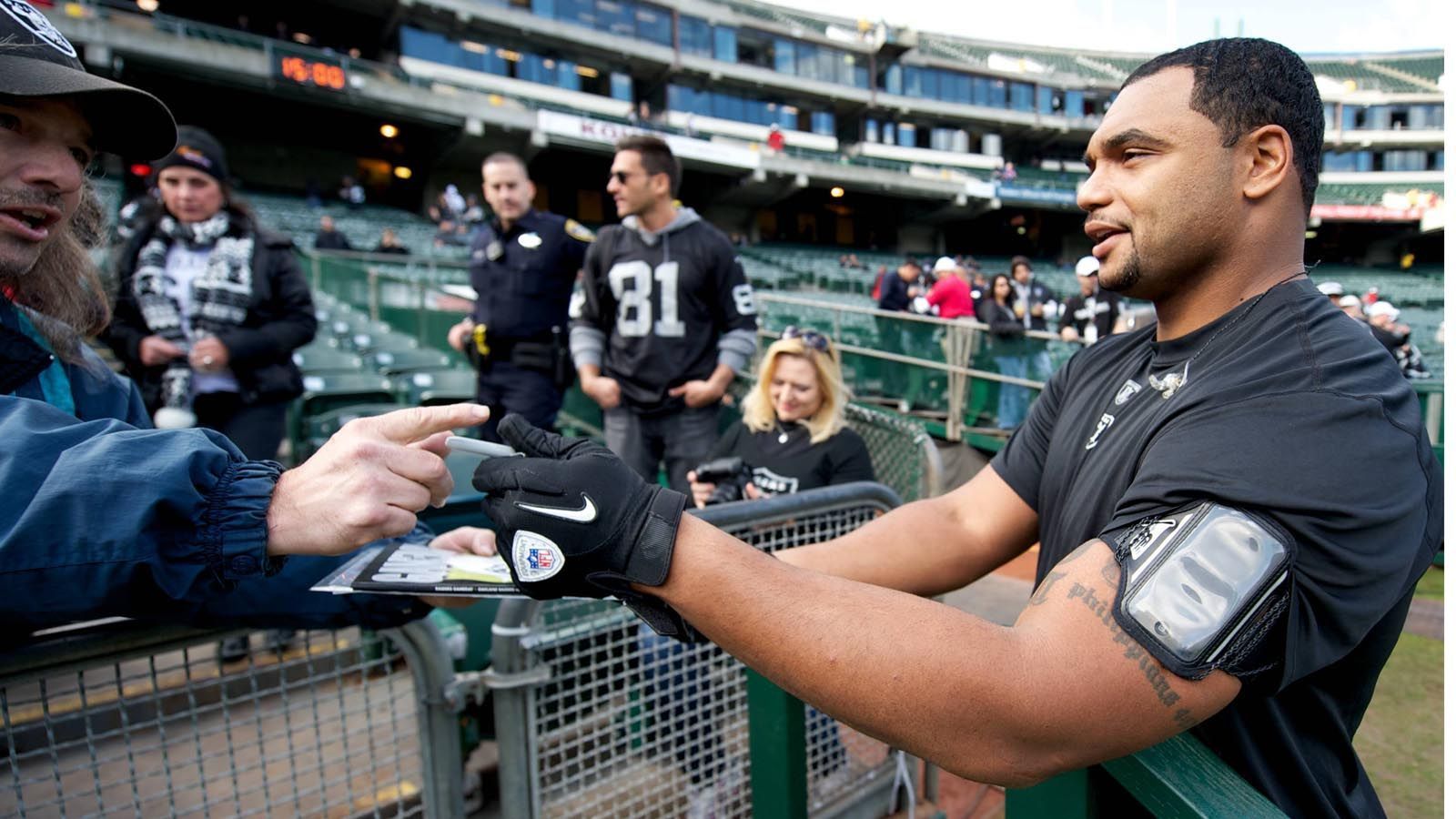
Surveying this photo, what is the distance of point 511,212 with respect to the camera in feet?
13.3

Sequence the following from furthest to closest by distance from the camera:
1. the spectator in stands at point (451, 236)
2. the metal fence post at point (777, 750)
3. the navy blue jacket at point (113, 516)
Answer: the spectator in stands at point (451, 236), the metal fence post at point (777, 750), the navy blue jacket at point (113, 516)

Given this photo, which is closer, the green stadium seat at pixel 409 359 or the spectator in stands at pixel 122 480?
the spectator in stands at pixel 122 480

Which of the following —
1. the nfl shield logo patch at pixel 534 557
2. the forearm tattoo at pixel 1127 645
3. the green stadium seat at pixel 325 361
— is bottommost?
the forearm tattoo at pixel 1127 645

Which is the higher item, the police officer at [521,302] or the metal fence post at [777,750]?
the police officer at [521,302]

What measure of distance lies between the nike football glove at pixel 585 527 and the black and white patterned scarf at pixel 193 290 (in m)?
2.80

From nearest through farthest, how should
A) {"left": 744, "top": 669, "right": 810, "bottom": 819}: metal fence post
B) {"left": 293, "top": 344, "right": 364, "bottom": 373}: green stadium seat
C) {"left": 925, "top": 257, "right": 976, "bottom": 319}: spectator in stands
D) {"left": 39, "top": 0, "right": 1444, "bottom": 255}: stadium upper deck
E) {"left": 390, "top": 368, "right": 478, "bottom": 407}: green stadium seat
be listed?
{"left": 744, "top": 669, "right": 810, "bottom": 819}: metal fence post
{"left": 390, "top": 368, "right": 478, "bottom": 407}: green stadium seat
{"left": 293, "top": 344, "right": 364, "bottom": 373}: green stadium seat
{"left": 925, "top": 257, "right": 976, "bottom": 319}: spectator in stands
{"left": 39, "top": 0, "right": 1444, "bottom": 255}: stadium upper deck

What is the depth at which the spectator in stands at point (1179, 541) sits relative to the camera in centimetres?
87

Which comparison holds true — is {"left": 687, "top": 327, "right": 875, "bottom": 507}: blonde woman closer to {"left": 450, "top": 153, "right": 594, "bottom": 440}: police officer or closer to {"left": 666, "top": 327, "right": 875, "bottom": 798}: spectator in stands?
{"left": 666, "top": 327, "right": 875, "bottom": 798}: spectator in stands

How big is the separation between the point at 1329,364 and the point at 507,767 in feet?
5.56

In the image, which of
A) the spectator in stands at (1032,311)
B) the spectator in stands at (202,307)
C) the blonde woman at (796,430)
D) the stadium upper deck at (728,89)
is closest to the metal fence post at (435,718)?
the blonde woman at (796,430)

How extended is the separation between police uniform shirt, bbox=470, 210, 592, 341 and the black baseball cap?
2.50 meters

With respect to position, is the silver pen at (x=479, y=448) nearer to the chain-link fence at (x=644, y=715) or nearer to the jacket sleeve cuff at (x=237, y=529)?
the jacket sleeve cuff at (x=237, y=529)

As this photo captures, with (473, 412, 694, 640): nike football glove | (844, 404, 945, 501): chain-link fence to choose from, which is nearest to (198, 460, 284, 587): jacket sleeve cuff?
(473, 412, 694, 640): nike football glove

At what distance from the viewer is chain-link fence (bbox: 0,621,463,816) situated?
3.83ft
